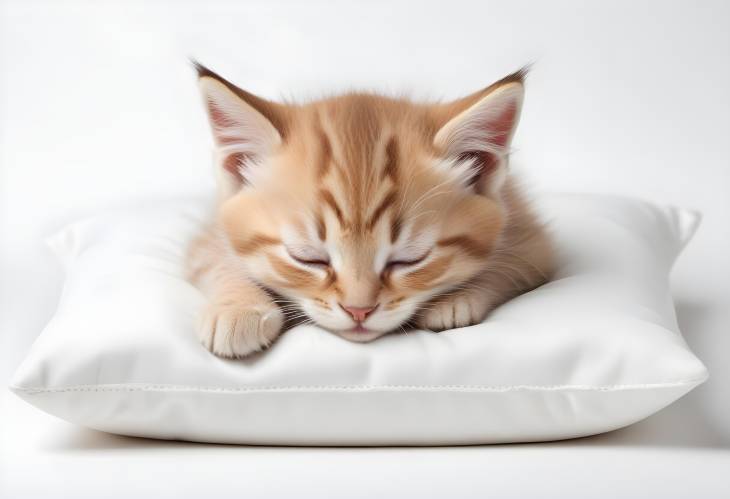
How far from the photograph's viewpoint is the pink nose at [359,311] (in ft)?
6.31

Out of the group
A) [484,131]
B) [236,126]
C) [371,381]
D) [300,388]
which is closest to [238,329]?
[300,388]

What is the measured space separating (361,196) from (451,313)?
1.08ft

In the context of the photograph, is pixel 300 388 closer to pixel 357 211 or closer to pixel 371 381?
pixel 371 381

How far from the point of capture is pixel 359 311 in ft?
6.31

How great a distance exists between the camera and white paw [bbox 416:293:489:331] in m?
2.07

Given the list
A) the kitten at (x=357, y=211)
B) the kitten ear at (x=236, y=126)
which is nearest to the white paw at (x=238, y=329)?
the kitten at (x=357, y=211)

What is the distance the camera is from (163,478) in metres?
1.82

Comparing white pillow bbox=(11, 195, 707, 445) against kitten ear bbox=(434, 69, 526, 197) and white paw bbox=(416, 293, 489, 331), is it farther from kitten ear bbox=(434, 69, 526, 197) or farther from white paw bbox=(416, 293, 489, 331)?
kitten ear bbox=(434, 69, 526, 197)

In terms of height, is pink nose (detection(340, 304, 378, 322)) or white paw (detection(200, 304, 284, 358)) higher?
pink nose (detection(340, 304, 378, 322))

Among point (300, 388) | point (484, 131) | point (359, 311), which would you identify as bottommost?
point (300, 388)

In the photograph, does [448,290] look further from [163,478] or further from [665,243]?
[665,243]

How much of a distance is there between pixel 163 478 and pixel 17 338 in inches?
39.5

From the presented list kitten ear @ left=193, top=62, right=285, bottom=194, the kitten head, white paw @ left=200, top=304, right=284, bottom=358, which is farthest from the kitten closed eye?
kitten ear @ left=193, top=62, right=285, bottom=194

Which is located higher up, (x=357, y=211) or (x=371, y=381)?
(x=357, y=211)
